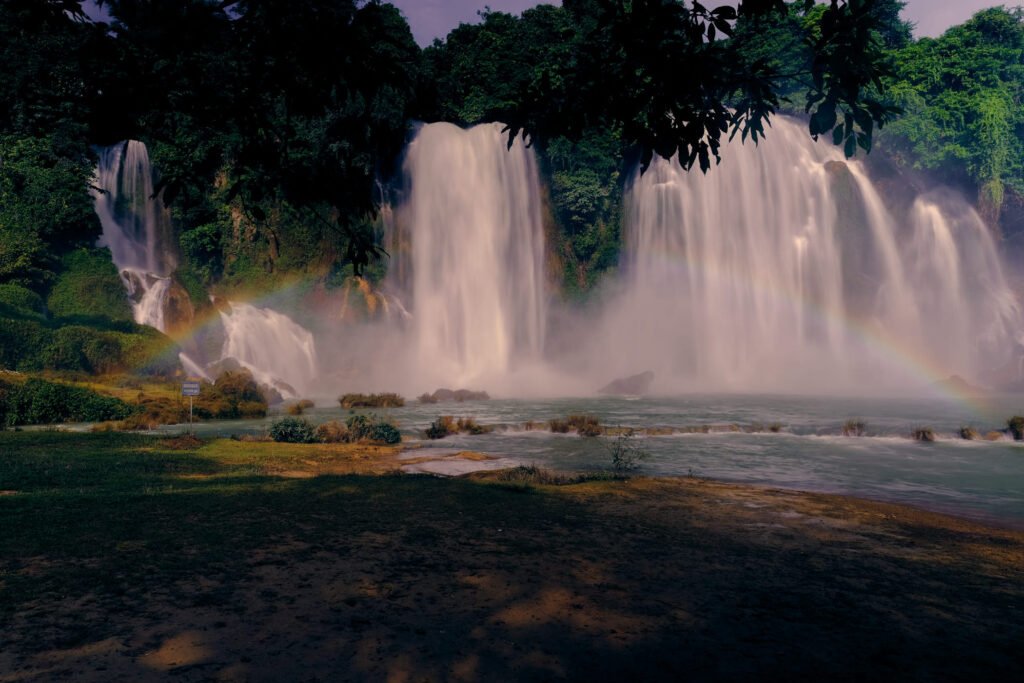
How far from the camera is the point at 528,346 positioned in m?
43.7

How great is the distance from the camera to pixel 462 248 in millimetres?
41531

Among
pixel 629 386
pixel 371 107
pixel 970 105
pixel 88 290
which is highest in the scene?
pixel 970 105

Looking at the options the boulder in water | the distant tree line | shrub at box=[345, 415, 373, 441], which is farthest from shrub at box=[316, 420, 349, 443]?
the boulder in water

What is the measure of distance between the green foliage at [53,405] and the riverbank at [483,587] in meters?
12.0

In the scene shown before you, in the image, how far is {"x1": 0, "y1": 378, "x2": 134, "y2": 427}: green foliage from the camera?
18938 millimetres

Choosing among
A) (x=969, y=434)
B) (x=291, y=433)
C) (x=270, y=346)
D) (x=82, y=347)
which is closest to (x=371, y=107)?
(x=291, y=433)

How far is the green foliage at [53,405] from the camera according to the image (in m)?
18.9

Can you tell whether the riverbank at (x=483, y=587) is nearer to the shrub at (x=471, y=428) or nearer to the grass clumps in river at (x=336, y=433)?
the grass clumps in river at (x=336, y=433)

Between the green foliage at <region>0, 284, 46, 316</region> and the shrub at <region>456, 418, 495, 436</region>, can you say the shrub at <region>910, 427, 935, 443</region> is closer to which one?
the shrub at <region>456, 418, 495, 436</region>

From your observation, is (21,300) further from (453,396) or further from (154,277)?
(453,396)

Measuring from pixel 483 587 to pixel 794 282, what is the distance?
140 feet

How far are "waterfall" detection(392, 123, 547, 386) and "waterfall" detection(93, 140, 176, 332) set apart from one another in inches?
490

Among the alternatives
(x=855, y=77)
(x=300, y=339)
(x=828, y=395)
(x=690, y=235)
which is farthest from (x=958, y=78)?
(x=855, y=77)

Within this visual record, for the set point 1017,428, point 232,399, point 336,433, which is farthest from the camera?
point 232,399
